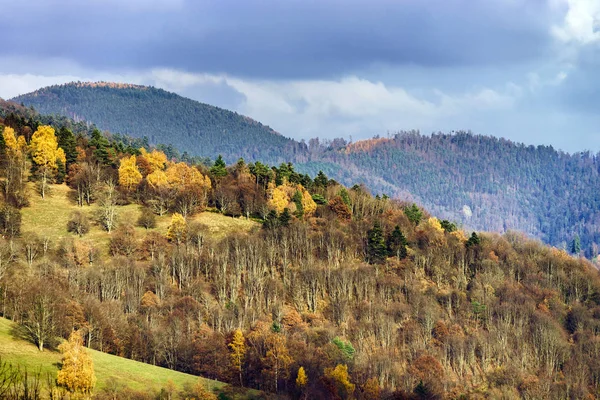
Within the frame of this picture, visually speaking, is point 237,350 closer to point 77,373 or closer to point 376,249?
point 77,373

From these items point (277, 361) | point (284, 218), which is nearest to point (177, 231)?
point (284, 218)

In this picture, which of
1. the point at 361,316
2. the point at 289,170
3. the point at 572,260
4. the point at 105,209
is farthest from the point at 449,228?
the point at 105,209

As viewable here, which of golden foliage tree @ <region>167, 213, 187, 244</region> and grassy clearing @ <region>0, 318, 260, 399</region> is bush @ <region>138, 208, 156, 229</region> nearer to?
golden foliage tree @ <region>167, 213, 187, 244</region>

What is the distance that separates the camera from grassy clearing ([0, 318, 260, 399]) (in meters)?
72.0

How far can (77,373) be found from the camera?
69.6 meters

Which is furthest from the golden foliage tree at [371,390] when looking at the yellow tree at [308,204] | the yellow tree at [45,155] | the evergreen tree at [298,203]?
the yellow tree at [45,155]

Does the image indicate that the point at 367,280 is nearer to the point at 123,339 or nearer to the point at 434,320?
the point at 434,320

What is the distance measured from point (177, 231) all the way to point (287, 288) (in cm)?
2560

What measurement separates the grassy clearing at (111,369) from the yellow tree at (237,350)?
1014 cm

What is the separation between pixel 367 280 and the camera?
13800cm

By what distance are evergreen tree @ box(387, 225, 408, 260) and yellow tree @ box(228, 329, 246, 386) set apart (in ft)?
178

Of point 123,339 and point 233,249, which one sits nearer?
point 123,339

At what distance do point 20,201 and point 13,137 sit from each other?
23.9 meters

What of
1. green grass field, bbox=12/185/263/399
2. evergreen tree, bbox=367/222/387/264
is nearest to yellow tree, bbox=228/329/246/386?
green grass field, bbox=12/185/263/399
